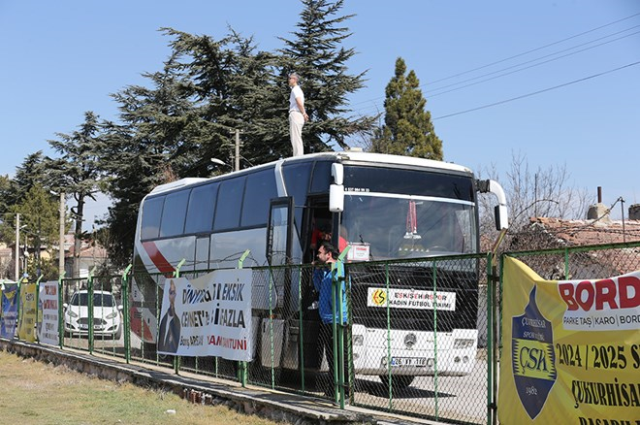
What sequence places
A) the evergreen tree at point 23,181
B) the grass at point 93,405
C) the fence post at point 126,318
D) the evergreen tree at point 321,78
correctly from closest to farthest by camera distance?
the grass at point 93,405 < the fence post at point 126,318 < the evergreen tree at point 321,78 < the evergreen tree at point 23,181

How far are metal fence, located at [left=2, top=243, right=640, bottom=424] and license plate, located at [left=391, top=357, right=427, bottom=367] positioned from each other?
1cm

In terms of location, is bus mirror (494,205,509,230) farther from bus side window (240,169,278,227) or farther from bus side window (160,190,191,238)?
bus side window (160,190,191,238)

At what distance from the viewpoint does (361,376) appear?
10336 millimetres

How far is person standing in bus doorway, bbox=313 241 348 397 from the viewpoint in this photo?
983cm

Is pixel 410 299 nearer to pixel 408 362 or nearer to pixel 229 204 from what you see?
pixel 408 362

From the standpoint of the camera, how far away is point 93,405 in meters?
12.2

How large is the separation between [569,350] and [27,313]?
18437 millimetres

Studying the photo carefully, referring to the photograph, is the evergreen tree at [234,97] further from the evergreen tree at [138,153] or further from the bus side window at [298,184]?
the bus side window at [298,184]

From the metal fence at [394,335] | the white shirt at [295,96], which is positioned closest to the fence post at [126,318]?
the metal fence at [394,335]

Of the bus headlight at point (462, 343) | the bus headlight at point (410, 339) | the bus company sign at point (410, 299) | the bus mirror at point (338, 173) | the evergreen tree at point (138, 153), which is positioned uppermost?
the evergreen tree at point (138, 153)

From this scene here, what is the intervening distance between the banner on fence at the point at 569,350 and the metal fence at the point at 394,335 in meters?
0.56

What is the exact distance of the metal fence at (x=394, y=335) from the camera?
29.7 feet

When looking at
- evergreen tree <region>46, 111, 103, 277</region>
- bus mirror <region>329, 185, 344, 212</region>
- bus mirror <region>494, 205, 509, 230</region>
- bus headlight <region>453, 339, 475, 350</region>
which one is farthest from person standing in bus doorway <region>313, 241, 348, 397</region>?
evergreen tree <region>46, 111, 103, 277</region>

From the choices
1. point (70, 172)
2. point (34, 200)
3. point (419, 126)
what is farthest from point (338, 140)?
point (34, 200)
